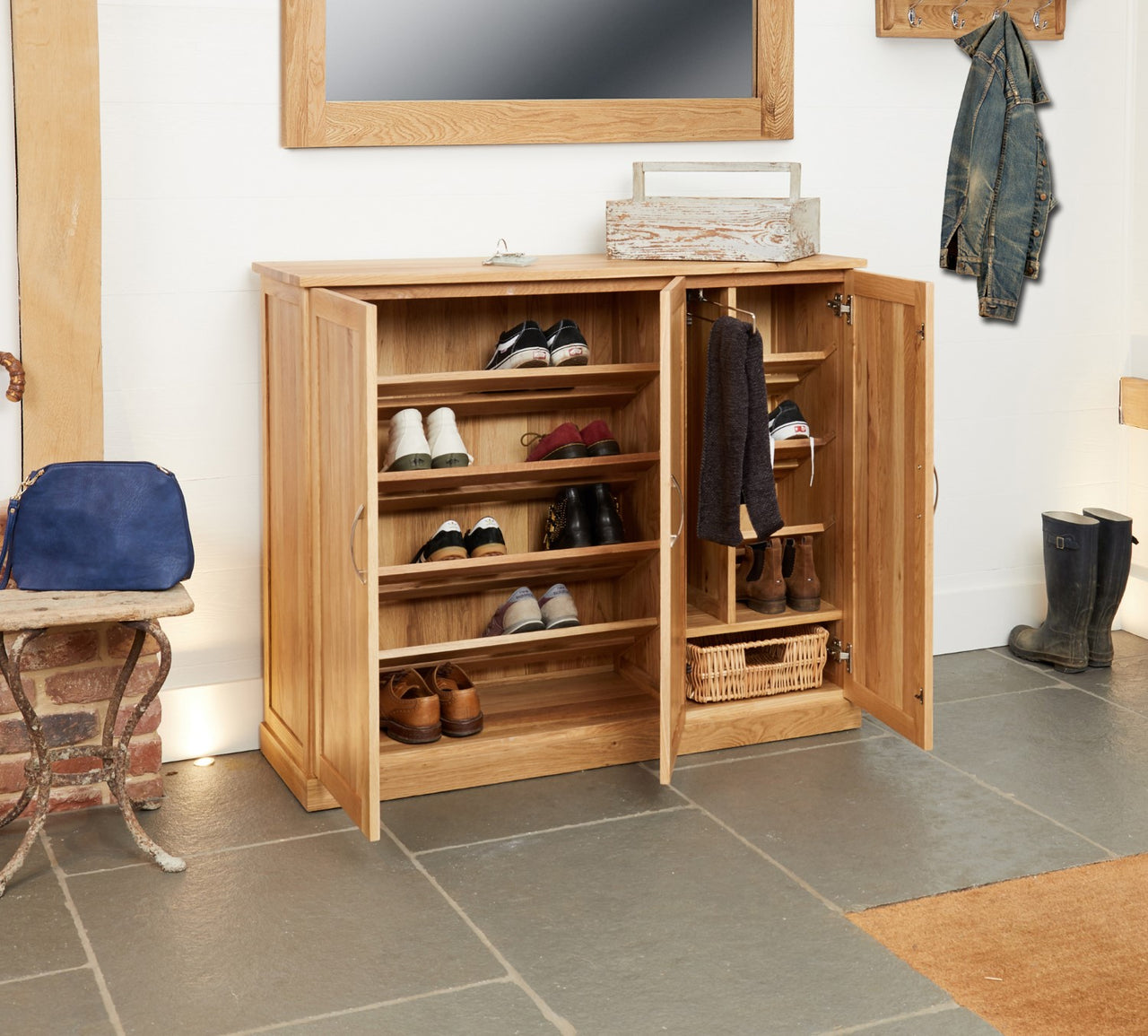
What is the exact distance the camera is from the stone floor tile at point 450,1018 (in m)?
2.54

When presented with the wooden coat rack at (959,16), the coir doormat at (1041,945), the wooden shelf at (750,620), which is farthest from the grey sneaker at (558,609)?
the wooden coat rack at (959,16)

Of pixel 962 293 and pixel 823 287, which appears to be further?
pixel 962 293

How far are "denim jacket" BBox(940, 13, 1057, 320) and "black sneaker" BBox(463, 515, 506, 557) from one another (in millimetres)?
1793

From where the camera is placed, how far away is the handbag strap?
315 centimetres

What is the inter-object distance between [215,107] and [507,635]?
1.56m

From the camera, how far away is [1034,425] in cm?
478

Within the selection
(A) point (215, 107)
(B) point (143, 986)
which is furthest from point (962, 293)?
(B) point (143, 986)

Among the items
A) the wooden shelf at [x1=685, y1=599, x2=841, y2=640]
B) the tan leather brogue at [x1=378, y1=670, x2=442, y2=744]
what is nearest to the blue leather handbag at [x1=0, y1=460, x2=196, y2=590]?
the tan leather brogue at [x1=378, y1=670, x2=442, y2=744]

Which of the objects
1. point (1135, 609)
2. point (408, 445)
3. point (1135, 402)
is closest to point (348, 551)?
point (408, 445)

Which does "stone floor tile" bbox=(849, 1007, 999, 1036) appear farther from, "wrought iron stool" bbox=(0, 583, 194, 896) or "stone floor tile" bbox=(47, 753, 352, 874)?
"wrought iron stool" bbox=(0, 583, 194, 896)

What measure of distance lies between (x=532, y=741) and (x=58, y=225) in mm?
1740

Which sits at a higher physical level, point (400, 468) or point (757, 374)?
point (757, 374)

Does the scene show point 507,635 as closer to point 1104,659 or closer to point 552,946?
point 552,946

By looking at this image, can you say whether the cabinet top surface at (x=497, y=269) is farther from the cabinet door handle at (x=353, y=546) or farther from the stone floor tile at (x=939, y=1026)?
the stone floor tile at (x=939, y=1026)
